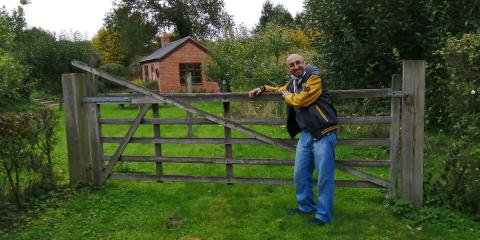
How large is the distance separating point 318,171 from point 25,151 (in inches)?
166

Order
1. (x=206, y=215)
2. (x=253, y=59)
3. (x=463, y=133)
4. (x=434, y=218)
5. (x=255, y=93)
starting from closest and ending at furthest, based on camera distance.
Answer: (x=434, y=218), (x=463, y=133), (x=206, y=215), (x=255, y=93), (x=253, y=59)

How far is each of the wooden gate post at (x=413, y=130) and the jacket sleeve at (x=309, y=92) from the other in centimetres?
128

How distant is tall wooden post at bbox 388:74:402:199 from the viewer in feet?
19.5

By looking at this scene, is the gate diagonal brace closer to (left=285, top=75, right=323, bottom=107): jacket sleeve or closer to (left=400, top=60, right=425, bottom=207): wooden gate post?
(left=400, top=60, right=425, bottom=207): wooden gate post

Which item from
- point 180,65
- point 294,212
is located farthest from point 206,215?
point 180,65

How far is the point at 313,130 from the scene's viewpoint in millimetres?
5566

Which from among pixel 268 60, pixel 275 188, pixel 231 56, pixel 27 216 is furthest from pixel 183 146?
pixel 231 56

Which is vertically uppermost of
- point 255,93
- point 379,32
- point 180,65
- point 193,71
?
point 180,65

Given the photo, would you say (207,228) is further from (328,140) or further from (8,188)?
(8,188)

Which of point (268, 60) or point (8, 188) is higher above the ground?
point (268, 60)

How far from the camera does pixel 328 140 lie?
555 cm

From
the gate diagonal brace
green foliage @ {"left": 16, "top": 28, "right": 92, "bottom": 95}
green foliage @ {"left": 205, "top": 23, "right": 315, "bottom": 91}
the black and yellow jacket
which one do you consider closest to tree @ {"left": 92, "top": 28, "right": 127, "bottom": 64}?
green foliage @ {"left": 205, "top": 23, "right": 315, "bottom": 91}

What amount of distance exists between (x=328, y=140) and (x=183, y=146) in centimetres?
649

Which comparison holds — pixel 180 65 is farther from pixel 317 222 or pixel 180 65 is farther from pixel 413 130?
pixel 317 222
